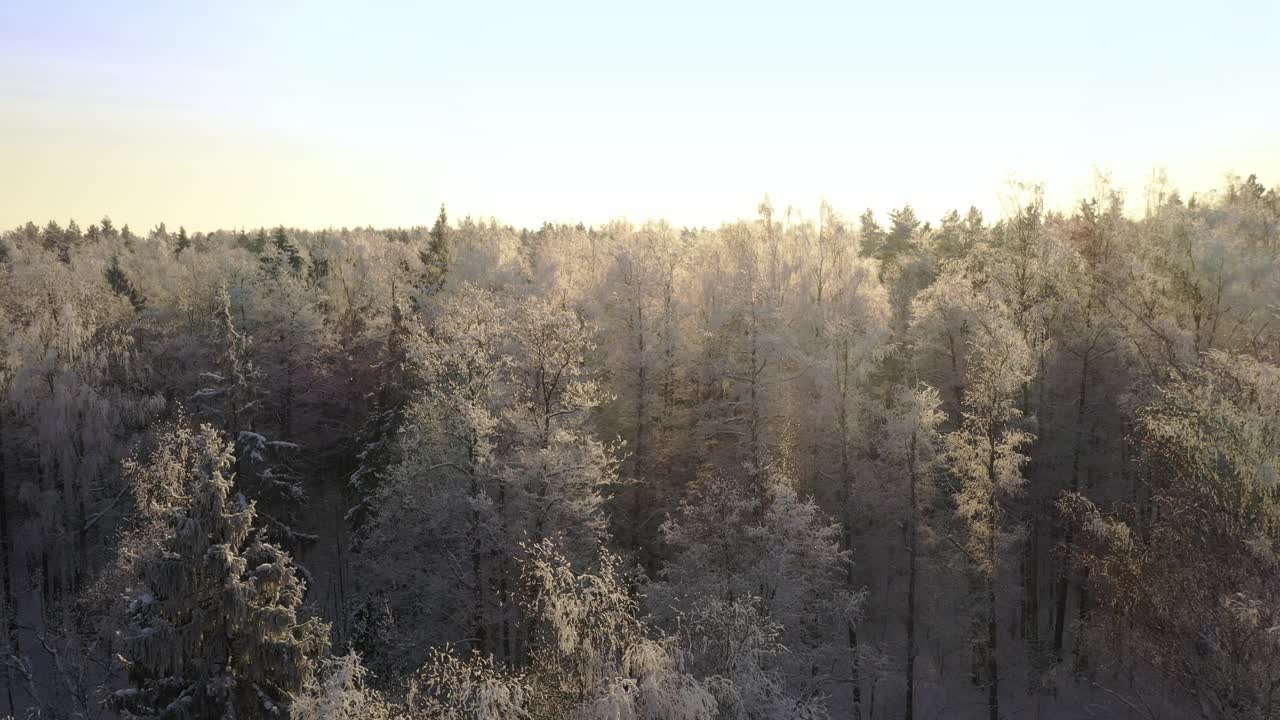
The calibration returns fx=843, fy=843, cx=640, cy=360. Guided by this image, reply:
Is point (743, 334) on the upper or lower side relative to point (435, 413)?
upper

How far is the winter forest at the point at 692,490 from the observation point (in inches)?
686

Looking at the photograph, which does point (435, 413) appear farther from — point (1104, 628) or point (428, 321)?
point (1104, 628)

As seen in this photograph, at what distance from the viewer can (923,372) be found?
34.5 m

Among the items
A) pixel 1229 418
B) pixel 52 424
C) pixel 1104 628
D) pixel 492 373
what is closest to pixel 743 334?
pixel 492 373

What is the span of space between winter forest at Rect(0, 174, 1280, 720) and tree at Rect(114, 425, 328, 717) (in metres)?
0.08

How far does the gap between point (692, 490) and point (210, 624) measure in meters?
15.4

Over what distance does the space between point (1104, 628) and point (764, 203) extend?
27.2 meters

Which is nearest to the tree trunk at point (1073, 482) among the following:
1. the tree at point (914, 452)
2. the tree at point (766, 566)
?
the tree at point (914, 452)

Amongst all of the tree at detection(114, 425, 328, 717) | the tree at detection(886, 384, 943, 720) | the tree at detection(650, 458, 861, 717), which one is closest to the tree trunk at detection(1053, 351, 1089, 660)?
the tree at detection(886, 384, 943, 720)

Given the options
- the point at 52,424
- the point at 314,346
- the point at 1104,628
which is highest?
the point at 314,346

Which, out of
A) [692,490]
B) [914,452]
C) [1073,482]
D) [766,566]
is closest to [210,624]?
[766,566]

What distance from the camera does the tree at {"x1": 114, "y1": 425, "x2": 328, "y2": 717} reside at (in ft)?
56.4

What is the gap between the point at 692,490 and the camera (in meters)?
28.5

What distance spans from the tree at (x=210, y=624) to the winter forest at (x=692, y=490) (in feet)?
0.27
